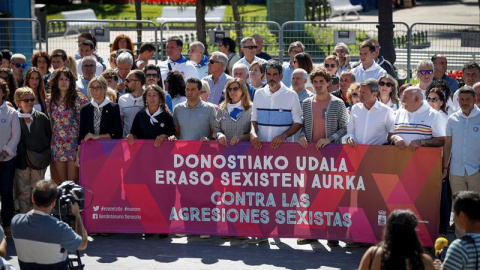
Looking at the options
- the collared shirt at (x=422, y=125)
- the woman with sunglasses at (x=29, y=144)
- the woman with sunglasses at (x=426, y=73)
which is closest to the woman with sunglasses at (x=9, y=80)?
the woman with sunglasses at (x=29, y=144)

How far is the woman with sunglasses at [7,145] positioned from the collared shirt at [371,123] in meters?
4.01

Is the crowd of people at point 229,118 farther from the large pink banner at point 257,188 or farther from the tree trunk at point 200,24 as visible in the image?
the tree trunk at point 200,24

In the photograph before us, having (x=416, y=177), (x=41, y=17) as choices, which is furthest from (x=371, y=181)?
(x=41, y=17)

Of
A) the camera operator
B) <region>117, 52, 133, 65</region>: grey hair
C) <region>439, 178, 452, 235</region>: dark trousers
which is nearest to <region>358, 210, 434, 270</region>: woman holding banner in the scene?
the camera operator

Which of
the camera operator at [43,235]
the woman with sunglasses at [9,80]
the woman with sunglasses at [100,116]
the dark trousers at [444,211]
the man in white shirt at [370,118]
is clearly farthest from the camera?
the woman with sunglasses at [9,80]

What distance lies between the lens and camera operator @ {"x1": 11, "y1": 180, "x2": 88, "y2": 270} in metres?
7.39

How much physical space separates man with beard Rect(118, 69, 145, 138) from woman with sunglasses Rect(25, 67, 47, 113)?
41.1 inches

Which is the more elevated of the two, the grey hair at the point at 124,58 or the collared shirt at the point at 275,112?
the grey hair at the point at 124,58

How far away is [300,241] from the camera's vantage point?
1111 cm

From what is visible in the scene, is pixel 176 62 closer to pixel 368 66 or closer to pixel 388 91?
pixel 368 66

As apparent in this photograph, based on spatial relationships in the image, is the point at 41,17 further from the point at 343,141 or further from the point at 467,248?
the point at 467,248

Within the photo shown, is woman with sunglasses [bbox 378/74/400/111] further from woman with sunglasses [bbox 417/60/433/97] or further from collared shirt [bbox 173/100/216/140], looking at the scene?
collared shirt [bbox 173/100/216/140]

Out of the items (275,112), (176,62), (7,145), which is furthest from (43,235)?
(176,62)

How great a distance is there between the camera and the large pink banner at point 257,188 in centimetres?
1066
